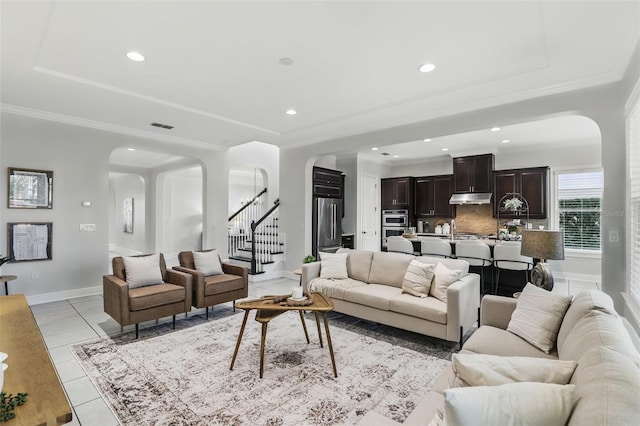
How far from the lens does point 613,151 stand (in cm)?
326

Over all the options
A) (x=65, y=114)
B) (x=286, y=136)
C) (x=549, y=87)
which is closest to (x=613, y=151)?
(x=549, y=87)

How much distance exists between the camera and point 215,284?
4125mm

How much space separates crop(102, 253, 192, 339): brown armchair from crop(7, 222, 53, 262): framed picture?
1.90 meters

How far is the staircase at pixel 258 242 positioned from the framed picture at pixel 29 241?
321 centimetres

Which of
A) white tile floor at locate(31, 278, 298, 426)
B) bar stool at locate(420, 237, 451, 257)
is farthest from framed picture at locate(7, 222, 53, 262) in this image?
bar stool at locate(420, 237, 451, 257)

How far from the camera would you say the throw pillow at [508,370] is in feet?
3.94

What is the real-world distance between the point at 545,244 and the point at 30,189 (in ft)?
21.9

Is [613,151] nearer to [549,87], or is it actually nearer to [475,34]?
[549,87]

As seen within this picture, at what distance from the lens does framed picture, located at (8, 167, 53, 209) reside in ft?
14.7

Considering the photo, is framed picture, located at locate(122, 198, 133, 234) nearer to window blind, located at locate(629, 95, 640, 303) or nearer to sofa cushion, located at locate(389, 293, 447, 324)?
sofa cushion, located at locate(389, 293, 447, 324)

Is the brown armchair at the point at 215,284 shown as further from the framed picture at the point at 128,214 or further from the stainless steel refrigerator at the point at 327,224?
the framed picture at the point at 128,214

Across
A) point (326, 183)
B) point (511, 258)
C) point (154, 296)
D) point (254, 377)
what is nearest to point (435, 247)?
point (511, 258)

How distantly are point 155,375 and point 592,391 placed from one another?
9.66ft

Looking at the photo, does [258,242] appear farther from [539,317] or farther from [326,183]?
[539,317]
